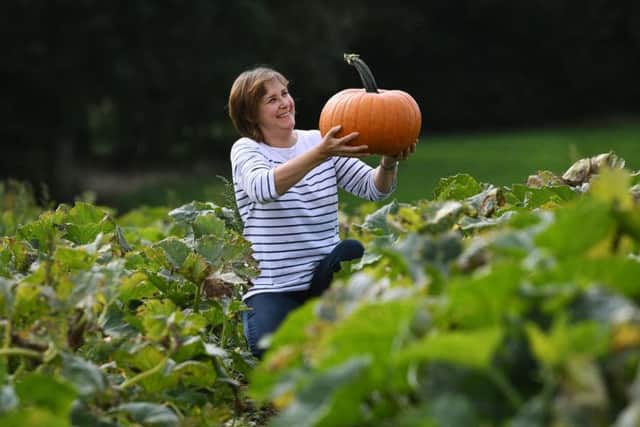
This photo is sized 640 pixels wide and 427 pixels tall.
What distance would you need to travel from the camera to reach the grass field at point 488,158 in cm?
2250

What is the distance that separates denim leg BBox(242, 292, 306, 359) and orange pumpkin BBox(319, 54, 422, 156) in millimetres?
605

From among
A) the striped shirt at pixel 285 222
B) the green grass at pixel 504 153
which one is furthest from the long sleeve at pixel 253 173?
the green grass at pixel 504 153

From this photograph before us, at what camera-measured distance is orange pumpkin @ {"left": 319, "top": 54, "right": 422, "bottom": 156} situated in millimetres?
4109

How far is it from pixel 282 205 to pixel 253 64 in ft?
44.2

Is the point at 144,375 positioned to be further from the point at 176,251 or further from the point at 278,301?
the point at 278,301

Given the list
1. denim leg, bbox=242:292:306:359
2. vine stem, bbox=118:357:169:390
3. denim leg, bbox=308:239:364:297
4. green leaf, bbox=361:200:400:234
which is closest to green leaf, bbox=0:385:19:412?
vine stem, bbox=118:357:169:390

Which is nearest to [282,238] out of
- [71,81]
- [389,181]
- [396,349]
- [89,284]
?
[389,181]

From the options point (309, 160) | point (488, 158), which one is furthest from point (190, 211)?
point (488, 158)

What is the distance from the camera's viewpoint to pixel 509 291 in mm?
2072

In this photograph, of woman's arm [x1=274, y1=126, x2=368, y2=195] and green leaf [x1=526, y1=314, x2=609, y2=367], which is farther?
woman's arm [x1=274, y1=126, x2=368, y2=195]

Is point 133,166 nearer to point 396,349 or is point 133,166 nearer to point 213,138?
point 213,138

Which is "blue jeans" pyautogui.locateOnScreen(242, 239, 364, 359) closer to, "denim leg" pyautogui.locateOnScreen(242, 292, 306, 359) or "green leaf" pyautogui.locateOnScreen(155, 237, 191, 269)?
"denim leg" pyautogui.locateOnScreen(242, 292, 306, 359)

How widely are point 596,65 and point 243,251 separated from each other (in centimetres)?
3303

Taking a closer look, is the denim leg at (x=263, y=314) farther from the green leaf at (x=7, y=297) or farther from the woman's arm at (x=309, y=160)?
the green leaf at (x=7, y=297)
